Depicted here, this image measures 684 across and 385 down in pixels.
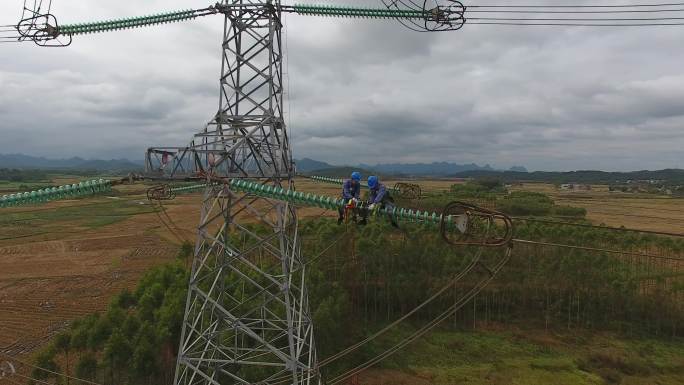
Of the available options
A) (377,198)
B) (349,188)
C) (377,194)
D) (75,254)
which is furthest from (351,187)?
(75,254)

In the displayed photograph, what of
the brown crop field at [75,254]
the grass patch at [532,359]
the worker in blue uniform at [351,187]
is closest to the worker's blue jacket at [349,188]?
the worker in blue uniform at [351,187]

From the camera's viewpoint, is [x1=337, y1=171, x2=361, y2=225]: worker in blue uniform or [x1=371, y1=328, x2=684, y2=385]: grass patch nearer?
[x1=337, y1=171, x2=361, y2=225]: worker in blue uniform

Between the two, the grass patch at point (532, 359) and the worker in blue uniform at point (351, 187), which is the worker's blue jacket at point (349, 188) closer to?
the worker in blue uniform at point (351, 187)

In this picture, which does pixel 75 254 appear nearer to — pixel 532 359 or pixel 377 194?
pixel 532 359

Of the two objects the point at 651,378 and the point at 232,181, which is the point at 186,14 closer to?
the point at 232,181

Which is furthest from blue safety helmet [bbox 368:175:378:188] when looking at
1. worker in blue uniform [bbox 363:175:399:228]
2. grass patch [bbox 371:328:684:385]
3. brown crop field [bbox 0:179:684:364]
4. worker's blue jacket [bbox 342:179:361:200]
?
grass patch [bbox 371:328:684:385]

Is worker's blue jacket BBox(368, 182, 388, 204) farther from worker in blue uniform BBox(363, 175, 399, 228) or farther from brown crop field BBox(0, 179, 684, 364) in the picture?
brown crop field BBox(0, 179, 684, 364)

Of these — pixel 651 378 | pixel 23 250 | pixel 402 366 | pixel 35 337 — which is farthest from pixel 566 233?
pixel 23 250

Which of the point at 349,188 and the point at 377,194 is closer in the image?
the point at 377,194
